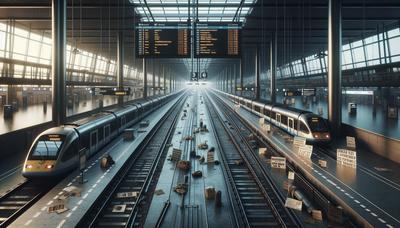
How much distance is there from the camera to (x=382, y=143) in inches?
745

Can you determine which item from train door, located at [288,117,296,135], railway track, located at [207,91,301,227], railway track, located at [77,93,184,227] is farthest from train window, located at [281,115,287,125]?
railway track, located at [77,93,184,227]

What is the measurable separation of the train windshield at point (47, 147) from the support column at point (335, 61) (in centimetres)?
1778

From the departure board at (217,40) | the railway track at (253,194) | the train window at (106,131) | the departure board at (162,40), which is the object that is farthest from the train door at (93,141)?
the railway track at (253,194)

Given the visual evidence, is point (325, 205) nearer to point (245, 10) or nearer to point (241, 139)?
point (241, 139)

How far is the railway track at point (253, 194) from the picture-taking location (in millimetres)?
12008

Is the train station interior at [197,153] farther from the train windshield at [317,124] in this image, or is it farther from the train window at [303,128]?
the train window at [303,128]

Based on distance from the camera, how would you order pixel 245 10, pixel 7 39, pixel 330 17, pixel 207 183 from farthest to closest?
1. pixel 7 39
2. pixel 245 10
3. pixel 330 17
4. pixel 207 183

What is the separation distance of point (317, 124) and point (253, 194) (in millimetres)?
9818

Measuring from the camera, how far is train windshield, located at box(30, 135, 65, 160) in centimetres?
1479

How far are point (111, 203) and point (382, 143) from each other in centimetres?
1536

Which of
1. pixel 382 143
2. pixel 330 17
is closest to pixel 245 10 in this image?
pixel 330 17

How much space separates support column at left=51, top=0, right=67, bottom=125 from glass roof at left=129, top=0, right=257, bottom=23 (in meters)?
9.93

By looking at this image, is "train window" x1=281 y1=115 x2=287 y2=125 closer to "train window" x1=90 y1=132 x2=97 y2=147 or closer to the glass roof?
the glass roof

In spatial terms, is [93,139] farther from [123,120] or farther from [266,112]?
[266,112]
